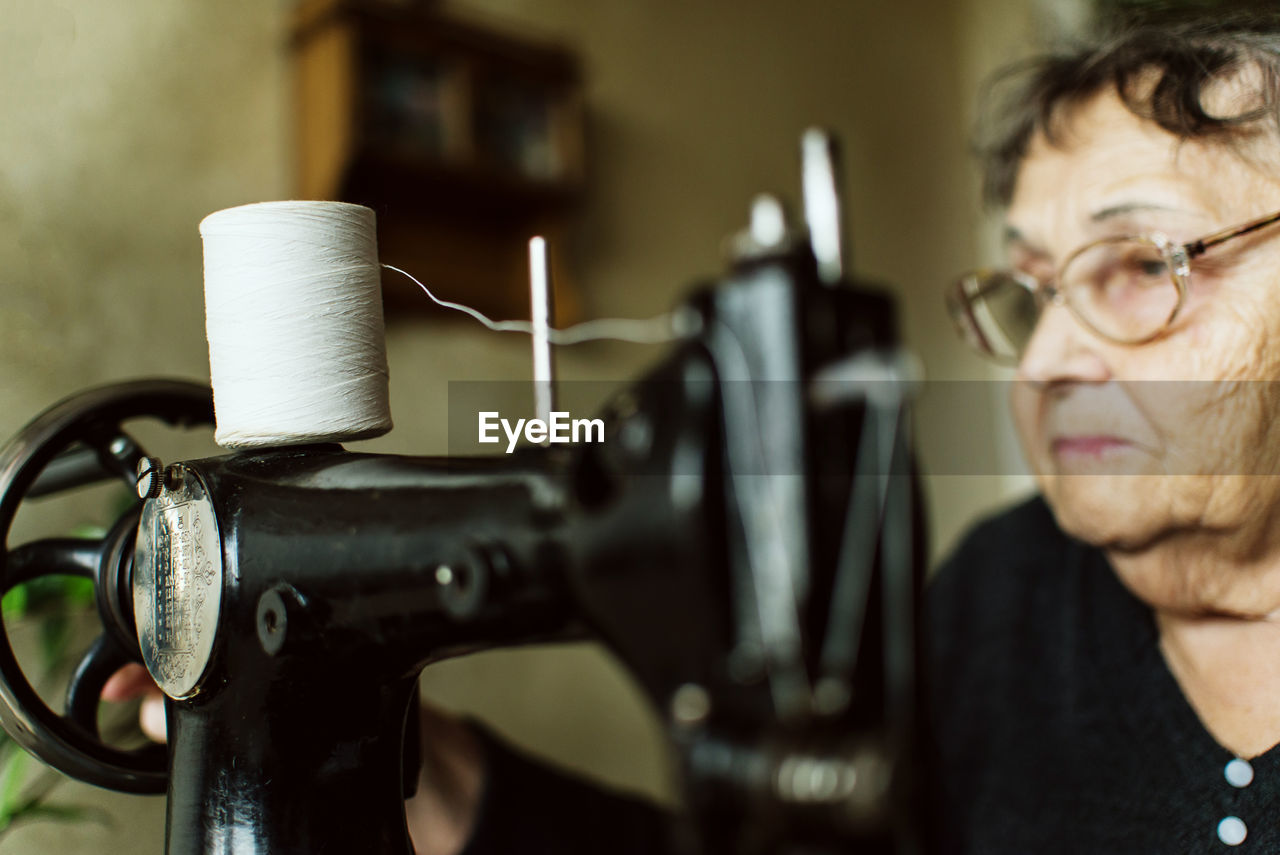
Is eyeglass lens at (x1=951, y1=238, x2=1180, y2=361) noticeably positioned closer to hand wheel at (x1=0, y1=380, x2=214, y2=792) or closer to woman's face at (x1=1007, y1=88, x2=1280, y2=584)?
woman's face at (x1=1007, y1=88, x2=1280, y2=584)

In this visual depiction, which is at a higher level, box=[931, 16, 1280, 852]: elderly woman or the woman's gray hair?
the woman's gray hair

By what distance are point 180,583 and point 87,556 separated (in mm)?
117

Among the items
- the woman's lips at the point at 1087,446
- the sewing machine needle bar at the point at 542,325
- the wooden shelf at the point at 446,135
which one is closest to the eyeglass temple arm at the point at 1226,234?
the woman's lips at the point at 1087,446

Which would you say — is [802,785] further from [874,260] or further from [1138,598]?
[874,260]

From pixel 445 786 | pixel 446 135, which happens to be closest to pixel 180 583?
pixel 445 786

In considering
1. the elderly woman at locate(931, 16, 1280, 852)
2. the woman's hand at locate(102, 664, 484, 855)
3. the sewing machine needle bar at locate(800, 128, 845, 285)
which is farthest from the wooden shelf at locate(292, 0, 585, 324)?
the sewing machine needle bar at locate(800, 128, 845, 285)

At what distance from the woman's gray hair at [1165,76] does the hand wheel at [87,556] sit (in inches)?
25.3

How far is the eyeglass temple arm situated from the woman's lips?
14 cm

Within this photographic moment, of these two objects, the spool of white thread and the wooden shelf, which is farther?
the wooden shelf

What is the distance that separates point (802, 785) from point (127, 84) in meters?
1.08

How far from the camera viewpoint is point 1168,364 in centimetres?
69

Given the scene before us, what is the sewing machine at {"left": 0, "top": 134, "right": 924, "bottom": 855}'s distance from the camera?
39 cm

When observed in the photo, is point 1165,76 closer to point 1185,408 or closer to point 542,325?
point 1185,408

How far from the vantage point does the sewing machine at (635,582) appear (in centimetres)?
39
